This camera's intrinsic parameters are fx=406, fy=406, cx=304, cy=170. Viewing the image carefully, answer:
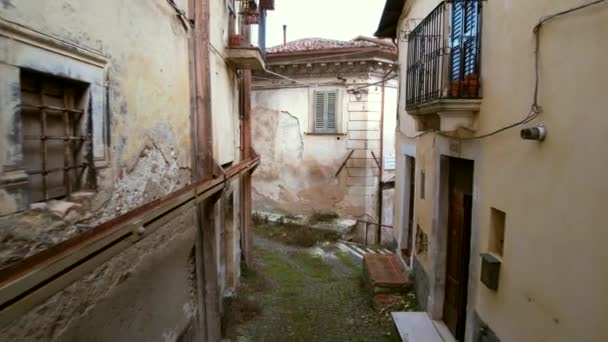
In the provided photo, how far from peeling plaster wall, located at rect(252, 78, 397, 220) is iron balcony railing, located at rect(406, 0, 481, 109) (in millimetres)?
7762

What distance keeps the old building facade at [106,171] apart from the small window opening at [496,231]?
10.6 ft

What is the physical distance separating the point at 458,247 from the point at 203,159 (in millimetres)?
3902

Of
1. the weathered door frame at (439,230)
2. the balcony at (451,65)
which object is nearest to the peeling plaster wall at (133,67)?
the balcony at (451,65)

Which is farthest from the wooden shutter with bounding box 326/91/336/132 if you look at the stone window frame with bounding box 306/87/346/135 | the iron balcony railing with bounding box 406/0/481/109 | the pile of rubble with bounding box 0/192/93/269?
the pile of rubble with bounding box 0/192/93/269

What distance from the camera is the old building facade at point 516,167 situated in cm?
288

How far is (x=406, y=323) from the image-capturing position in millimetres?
6309

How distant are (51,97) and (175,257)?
8.21 feet

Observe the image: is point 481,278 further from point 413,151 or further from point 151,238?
point 413,151

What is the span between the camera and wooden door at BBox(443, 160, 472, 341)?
18.9ft

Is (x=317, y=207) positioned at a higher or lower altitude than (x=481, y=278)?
lower

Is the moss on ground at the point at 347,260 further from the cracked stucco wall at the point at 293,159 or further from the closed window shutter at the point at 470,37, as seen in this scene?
the closed window shutter at the point at 470,37

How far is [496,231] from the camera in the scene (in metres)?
4.58

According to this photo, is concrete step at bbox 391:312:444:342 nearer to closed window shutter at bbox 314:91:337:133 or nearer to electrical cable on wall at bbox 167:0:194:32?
electrical cable on wall at bbox 167:0:194:32

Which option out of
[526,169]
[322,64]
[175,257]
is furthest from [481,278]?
[322,64]
